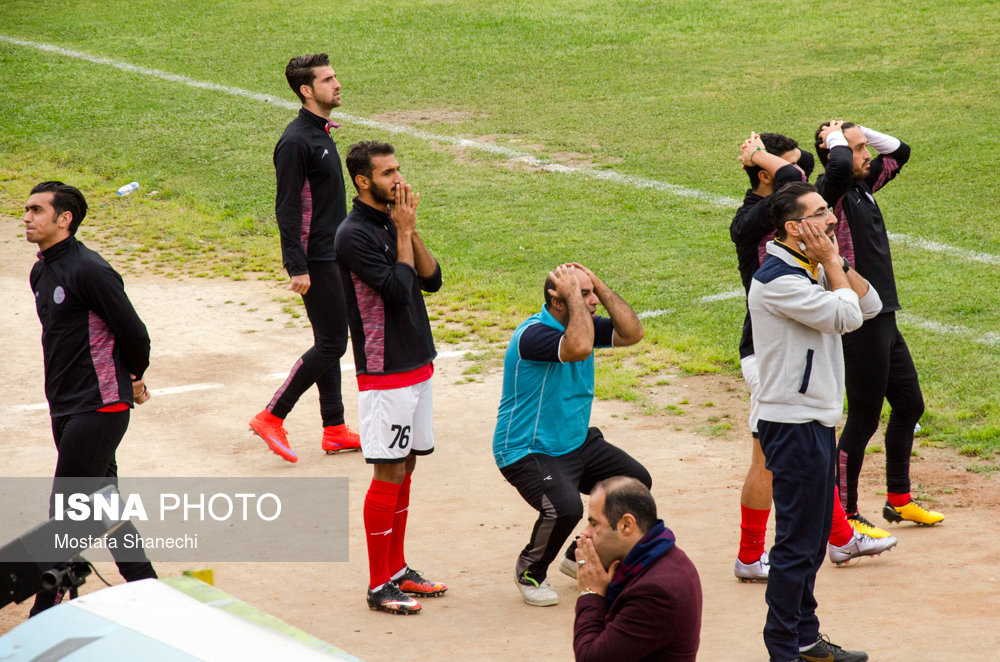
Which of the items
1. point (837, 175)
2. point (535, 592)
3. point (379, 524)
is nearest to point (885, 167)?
point (837, 175)

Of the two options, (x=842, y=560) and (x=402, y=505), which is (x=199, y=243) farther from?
(x=842, y=560)

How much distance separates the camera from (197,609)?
3113 millimetres

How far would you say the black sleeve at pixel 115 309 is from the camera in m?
5.64

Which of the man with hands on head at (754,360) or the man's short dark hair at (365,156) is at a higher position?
the man's short dark hair at (365,156)

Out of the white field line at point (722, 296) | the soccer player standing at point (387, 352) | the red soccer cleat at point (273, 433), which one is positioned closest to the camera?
the soccer player standing at point (387, 352)

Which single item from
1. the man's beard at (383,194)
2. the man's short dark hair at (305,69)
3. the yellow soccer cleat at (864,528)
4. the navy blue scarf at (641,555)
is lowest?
the yellow soccer cleat at (864,528)

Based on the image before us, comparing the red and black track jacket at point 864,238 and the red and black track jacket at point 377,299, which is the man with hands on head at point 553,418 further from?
the red and black track jacket at point 864,238

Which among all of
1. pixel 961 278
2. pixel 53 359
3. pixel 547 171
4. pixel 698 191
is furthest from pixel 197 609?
pixel 547 171

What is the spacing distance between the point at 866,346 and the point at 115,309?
12.5 feet

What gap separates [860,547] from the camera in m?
6.42

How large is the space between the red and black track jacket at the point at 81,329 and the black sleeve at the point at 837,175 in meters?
3.56

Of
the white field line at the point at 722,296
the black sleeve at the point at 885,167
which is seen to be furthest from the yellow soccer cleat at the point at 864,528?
the white field line at the point at 722,296

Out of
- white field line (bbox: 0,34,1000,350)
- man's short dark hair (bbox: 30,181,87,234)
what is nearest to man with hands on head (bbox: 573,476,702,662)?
man's short dark hair (bbox: 30,181,87,234)

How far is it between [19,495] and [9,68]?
19.3 m
